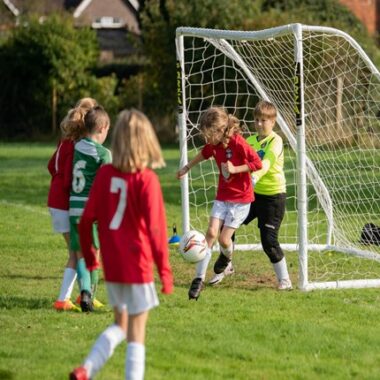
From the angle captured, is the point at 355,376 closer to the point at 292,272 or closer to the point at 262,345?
the point at 262,345

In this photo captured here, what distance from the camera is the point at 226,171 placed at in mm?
8945

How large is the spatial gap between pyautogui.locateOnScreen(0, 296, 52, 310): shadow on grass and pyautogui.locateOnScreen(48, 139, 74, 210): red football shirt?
0.80m

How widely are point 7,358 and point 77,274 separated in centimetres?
162

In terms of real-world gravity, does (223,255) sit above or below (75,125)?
below

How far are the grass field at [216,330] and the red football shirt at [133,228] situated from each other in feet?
3.05

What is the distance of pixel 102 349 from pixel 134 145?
3.69 ft

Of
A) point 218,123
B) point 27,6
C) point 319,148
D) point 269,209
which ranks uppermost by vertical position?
point 27,6

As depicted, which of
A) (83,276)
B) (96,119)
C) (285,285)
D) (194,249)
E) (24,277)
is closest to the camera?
(96,119)

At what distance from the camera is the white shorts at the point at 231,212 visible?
912cm

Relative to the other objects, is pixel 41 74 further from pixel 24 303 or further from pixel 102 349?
pixel 102 349

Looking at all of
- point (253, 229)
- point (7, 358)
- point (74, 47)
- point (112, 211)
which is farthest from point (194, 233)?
Answer: point (74, 47)

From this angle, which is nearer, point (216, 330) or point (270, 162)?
point (216, 330)

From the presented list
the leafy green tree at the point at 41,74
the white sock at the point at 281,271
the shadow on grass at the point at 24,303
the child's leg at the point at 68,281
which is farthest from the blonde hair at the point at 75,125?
the leafy green tree at the point at 41,74

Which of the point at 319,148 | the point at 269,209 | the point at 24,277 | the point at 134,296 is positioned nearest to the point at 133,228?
the point at 134,296
